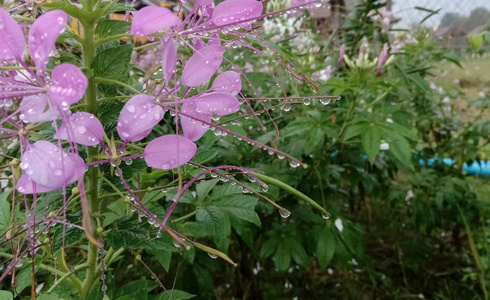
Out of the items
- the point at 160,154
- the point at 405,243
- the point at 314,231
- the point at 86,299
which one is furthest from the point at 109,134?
the point at 405,243

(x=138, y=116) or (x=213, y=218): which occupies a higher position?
(x=138, y=116)

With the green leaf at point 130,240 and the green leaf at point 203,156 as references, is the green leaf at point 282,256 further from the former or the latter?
the green leaf at point 130,240

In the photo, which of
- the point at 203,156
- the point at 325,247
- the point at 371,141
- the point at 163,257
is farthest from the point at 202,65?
the point at 325,247

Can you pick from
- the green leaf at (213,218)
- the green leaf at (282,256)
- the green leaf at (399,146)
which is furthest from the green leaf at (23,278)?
the green leaf at (399,146)

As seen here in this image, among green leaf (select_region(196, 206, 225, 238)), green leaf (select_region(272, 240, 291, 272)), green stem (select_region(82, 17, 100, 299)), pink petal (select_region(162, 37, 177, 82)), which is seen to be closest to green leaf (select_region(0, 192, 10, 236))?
green stem (select_region(82, 17, 100, 299))

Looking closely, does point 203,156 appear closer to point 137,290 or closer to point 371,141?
point 137,290

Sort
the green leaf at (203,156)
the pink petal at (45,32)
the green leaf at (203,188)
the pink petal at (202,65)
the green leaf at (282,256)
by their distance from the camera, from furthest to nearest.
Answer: the green leaf at (282,256) < the green leaf at (203,188) < the green leaf at (203,156) < the pink petal at (202,65) < the pink petal at (45,32)

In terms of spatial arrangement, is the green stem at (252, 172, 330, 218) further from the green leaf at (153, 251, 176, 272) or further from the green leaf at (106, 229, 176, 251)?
the green leaf at (153, 251, 176, 272)
